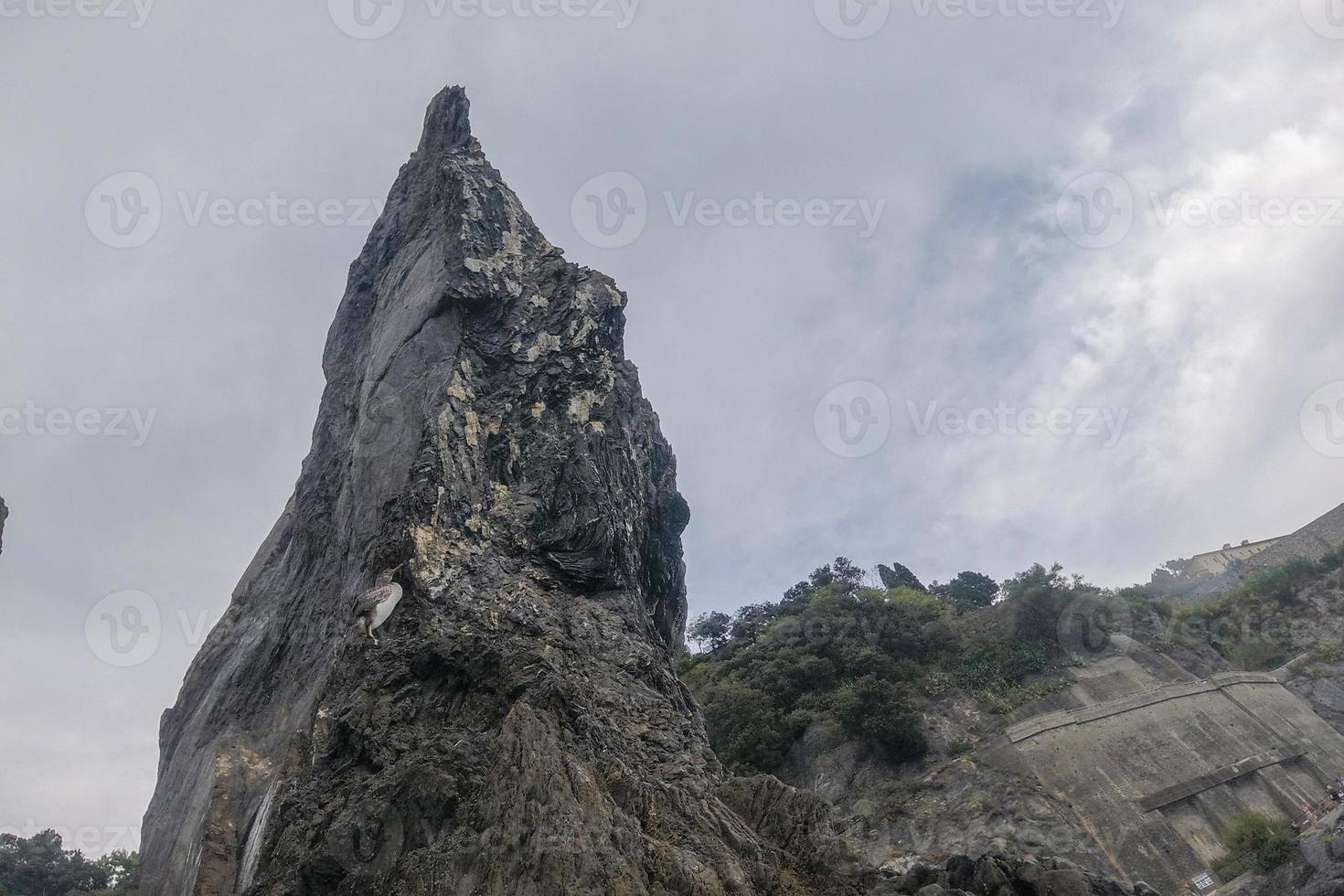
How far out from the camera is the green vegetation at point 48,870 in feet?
114

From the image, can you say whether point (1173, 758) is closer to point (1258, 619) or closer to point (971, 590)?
point (1258, 619)

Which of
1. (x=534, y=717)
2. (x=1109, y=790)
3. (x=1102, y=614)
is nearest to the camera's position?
(x=534, y=717)

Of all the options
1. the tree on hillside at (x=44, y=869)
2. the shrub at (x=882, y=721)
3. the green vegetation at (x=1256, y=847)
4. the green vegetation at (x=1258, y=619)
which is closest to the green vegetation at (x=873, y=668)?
the shrub at (x=882, y=721)

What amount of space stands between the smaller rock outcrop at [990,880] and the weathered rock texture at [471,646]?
2000 mm

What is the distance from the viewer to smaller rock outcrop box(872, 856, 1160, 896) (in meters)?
13.8

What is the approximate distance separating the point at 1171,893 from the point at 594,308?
2523 centimetres

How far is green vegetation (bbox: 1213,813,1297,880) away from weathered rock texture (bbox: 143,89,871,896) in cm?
2005

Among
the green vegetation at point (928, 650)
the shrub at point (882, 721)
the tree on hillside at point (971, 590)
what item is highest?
the tree on hillside at point (971, 590)

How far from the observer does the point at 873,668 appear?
125 ft

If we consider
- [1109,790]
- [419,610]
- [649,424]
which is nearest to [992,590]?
[1109,790]

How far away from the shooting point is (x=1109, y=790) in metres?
27.9

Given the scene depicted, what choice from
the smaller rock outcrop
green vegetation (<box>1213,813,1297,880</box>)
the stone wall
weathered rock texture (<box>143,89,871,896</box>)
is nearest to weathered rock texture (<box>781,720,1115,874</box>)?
the stone wall

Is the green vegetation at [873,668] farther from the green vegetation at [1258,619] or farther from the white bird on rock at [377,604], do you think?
the white bird on rock at [377,604]

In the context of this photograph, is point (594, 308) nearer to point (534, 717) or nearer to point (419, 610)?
point (419, 610)
